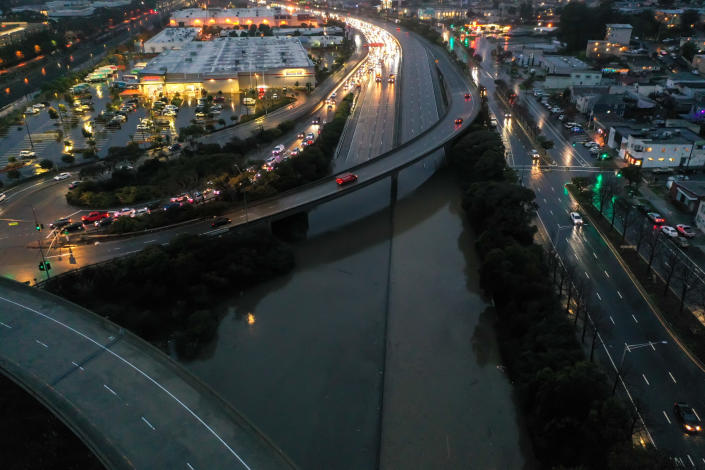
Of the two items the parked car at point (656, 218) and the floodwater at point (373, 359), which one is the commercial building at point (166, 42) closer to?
the floodwater at point (373, 359)

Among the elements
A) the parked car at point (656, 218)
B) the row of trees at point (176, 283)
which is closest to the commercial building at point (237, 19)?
the row of trees at point (176, 283)

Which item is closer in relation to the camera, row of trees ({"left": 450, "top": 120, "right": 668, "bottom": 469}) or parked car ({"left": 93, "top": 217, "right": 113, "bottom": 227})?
row of trees ({"left": 450, "top": 120, "right": 668, "bottom": 469})

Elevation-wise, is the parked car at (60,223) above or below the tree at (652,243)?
above

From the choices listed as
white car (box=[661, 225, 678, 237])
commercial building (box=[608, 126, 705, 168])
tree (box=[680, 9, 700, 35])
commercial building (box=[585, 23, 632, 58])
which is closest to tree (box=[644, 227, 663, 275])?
white car (box=[661, 225, 678, 237])

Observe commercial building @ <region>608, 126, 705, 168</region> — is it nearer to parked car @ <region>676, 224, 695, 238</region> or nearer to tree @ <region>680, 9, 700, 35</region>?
parked car @ <region>676, 224, 695, 238</region>

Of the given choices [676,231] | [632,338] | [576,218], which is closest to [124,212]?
[576,218]

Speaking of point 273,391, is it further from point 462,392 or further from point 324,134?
point 324,134

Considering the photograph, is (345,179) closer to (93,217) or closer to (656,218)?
(93,217)
